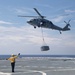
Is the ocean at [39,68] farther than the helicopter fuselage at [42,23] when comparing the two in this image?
No

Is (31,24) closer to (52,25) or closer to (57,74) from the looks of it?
(52,25)

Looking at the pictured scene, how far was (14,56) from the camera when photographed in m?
25.2

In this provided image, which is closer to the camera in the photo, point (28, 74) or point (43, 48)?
point (28, 74)

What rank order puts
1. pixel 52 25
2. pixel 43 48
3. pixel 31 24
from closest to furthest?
pixel 43 48, pixel 31 24, pixel 52 25

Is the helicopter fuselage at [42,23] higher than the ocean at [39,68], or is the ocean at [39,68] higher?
the helicopter fuselage at [42,23]

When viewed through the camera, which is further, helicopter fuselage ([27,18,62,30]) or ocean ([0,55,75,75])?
helicopter fuselage ([27,18,62,30])

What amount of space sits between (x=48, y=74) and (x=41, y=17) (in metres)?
26.0

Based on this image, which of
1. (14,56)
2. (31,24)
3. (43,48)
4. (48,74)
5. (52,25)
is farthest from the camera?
(52,25)

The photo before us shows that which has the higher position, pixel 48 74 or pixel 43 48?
pixel 43 48

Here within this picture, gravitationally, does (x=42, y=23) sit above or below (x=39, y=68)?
above

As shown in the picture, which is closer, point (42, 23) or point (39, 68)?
point (39, 68)

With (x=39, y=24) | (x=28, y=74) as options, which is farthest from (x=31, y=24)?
(x=28, y=74)

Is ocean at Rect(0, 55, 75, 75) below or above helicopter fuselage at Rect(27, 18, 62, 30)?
below

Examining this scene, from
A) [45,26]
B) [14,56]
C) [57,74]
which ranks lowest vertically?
[57,74]
